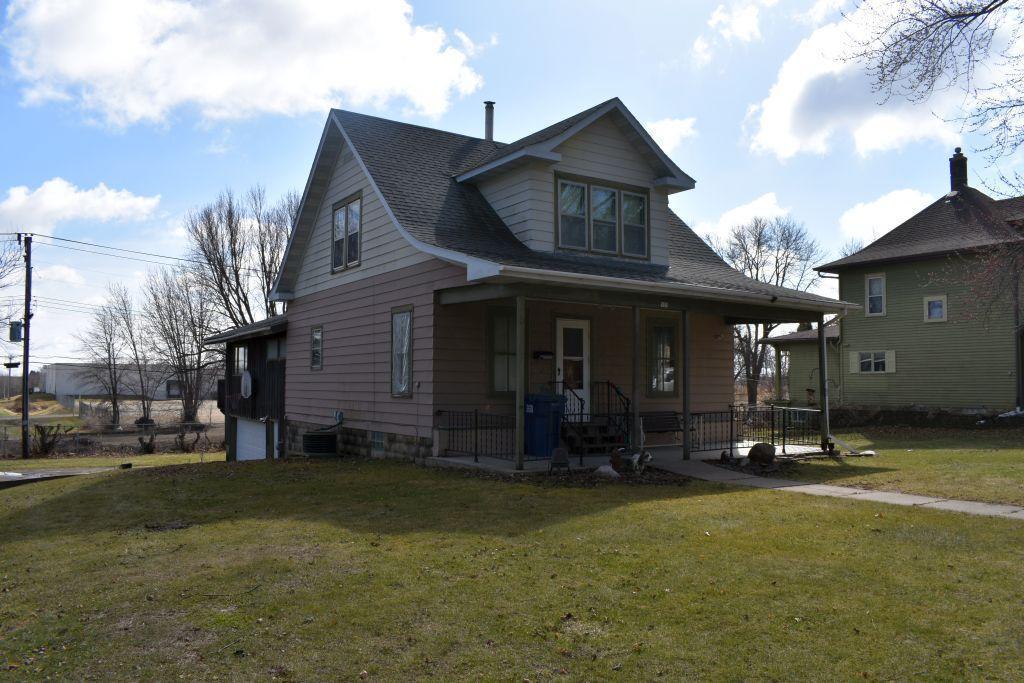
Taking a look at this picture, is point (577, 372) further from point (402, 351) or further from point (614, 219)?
point (402, 351)

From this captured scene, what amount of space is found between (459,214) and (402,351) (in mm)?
2713

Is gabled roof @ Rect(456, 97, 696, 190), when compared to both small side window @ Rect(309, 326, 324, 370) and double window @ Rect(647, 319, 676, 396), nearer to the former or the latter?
double window @ Rect(647, 319, 676, 396)

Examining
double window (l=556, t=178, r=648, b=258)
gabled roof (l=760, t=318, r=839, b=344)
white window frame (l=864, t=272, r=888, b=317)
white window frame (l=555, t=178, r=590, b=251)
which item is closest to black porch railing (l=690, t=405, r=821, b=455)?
double window (l=556, t=178, r=648, b=258)

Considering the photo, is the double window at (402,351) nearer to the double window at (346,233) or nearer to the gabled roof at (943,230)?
the double window at (346,233)

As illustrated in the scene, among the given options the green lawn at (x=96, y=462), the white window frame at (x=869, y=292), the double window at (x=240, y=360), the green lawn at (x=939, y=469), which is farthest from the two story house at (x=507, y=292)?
the white window frame at (x=869, y=292)

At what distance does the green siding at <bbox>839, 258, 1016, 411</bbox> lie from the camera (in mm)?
22969

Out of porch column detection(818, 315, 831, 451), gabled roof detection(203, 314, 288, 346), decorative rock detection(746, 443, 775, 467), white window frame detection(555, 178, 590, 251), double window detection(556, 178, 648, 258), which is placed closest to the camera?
decorative rock detection(746, 443, 775, 467)

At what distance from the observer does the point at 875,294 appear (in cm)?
2639

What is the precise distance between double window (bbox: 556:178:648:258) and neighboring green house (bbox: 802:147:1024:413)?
39.6 ft

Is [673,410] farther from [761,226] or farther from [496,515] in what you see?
[761,226]

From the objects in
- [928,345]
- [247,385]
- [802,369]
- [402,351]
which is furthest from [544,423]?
[802,369]

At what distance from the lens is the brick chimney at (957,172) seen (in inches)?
1073

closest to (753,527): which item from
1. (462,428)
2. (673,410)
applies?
(462,428)

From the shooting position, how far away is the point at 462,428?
1280cm
